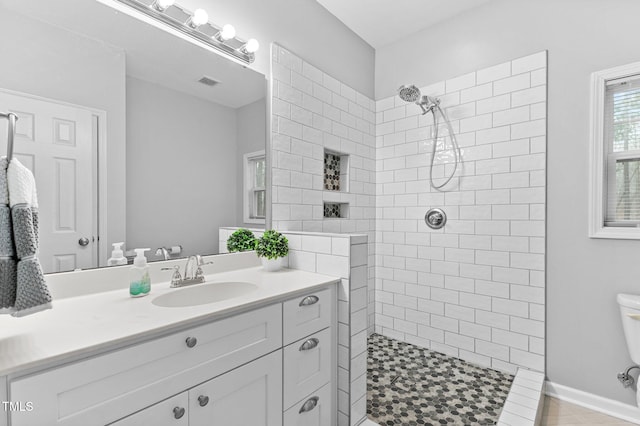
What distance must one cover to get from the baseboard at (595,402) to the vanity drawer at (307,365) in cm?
159

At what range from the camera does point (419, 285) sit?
2.55m

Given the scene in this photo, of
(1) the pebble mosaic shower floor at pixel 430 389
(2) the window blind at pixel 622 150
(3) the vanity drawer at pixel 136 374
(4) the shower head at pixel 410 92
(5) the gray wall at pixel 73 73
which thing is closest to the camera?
(3) the vanity drawer at pixel 136 374

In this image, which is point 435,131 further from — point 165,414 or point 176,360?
point 165,414

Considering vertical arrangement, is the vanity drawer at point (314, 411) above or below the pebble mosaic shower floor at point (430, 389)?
above

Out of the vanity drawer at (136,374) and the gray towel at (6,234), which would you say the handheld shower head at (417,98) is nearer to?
the vanity drawer at (136,374)

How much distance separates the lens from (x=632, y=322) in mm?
1615

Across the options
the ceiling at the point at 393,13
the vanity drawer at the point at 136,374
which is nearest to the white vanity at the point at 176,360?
the vanity drawer at the point at 136,374

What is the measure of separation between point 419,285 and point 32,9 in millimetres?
2776

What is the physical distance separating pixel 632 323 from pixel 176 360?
225 centimetres

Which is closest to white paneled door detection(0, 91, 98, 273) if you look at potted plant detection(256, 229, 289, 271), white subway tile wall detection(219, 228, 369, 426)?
potted plant detection(256, 229, 289, 271)

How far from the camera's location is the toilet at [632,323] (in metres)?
1.60

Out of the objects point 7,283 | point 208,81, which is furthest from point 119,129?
point 7,283

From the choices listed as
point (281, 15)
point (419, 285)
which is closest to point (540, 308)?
point (419, 285)

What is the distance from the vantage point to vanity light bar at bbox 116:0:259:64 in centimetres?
144
